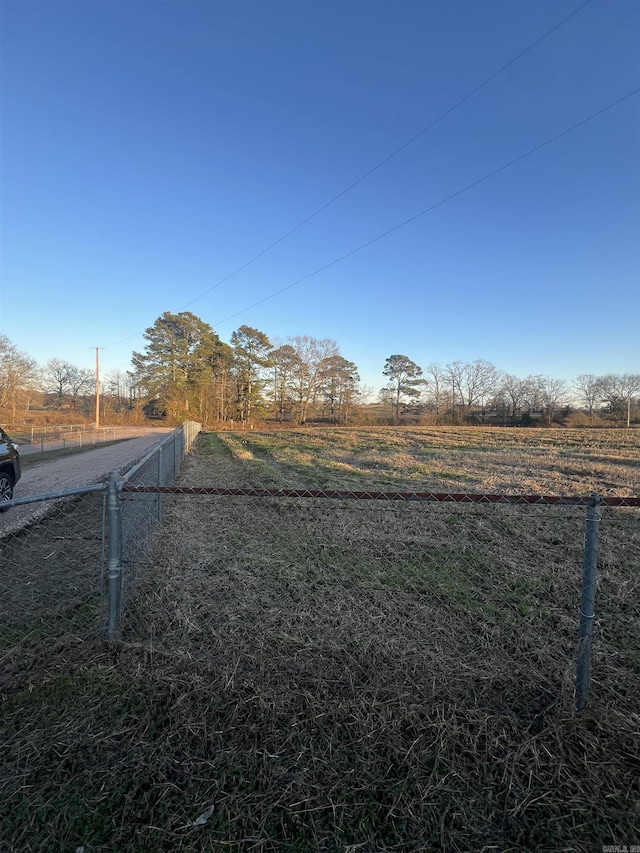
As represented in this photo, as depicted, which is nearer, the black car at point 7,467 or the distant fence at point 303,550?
the distant fence at point 303,550

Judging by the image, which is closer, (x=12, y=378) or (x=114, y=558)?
(x=114, y=558)

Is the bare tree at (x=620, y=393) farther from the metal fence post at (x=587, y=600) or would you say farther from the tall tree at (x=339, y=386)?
the metal fence post at (x=587, y=600)

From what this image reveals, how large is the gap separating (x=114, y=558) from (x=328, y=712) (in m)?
1.66

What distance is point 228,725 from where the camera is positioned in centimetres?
215

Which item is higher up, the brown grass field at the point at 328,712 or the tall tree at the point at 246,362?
the tall tree at the point at 246,362

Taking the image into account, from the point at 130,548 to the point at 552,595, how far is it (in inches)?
159

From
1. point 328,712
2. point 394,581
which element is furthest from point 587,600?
point 394,581

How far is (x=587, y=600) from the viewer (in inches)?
85.0

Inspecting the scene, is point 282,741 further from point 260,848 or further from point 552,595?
point 552,595

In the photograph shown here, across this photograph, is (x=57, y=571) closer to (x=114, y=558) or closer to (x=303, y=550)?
(x=114, y=558)

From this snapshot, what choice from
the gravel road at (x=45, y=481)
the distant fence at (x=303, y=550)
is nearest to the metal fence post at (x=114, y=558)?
the distant fence at (x=303, y=550)

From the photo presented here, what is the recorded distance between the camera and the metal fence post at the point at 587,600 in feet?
7.01

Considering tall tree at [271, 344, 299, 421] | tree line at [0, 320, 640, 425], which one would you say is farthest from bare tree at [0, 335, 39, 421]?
tall tree at [271, 344, 299, 421]

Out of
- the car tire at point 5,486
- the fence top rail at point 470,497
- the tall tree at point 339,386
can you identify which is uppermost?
the tall tree at point 339,386
